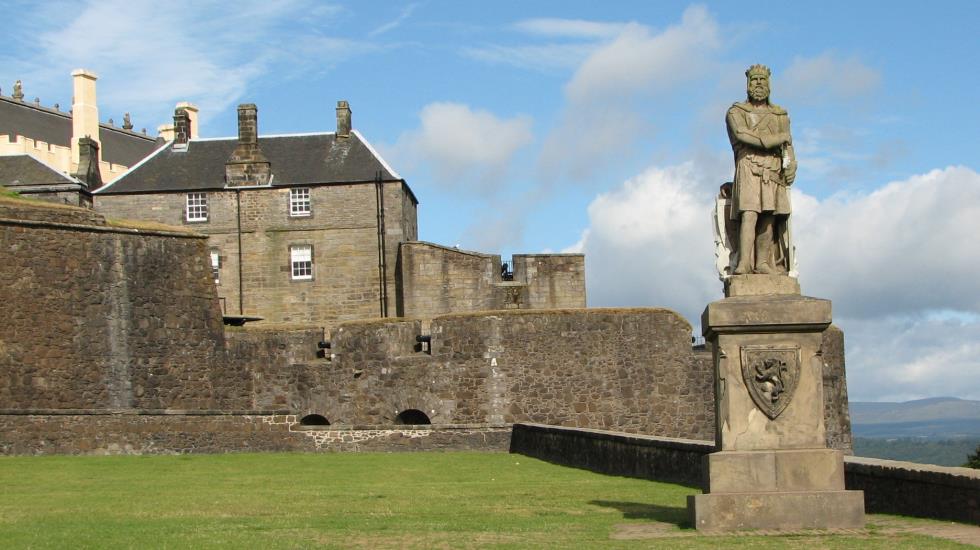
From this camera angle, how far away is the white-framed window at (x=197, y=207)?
46.4m

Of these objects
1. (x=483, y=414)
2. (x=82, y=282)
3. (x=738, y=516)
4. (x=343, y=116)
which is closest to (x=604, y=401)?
(x=483, y=414)

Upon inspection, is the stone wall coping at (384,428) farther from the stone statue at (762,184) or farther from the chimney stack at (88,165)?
the chimney stack at (88,165)

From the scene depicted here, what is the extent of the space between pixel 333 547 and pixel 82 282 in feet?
75.6

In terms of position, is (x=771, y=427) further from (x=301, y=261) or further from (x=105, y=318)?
(x=301, y=261)

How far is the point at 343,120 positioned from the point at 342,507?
34603 mm

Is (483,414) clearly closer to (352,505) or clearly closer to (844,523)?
(352,505)

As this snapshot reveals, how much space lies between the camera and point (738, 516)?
11.6m

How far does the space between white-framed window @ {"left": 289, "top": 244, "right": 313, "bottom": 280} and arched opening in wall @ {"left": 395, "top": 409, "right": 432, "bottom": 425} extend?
38.4 feet

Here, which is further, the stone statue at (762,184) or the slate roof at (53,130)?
the slate roof at (53,130)

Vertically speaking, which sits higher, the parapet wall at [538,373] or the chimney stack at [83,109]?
the chimney stack at [83,109]

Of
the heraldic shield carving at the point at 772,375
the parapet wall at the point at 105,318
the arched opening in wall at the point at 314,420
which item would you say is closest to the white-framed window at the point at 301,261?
the parapet wall at the point at 105,318

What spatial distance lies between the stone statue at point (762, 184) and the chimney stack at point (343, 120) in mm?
36442

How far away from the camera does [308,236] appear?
46094 millimetres

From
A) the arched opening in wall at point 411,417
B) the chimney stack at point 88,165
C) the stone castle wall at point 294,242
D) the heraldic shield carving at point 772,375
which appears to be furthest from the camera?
the chimney stack at point 88,165
